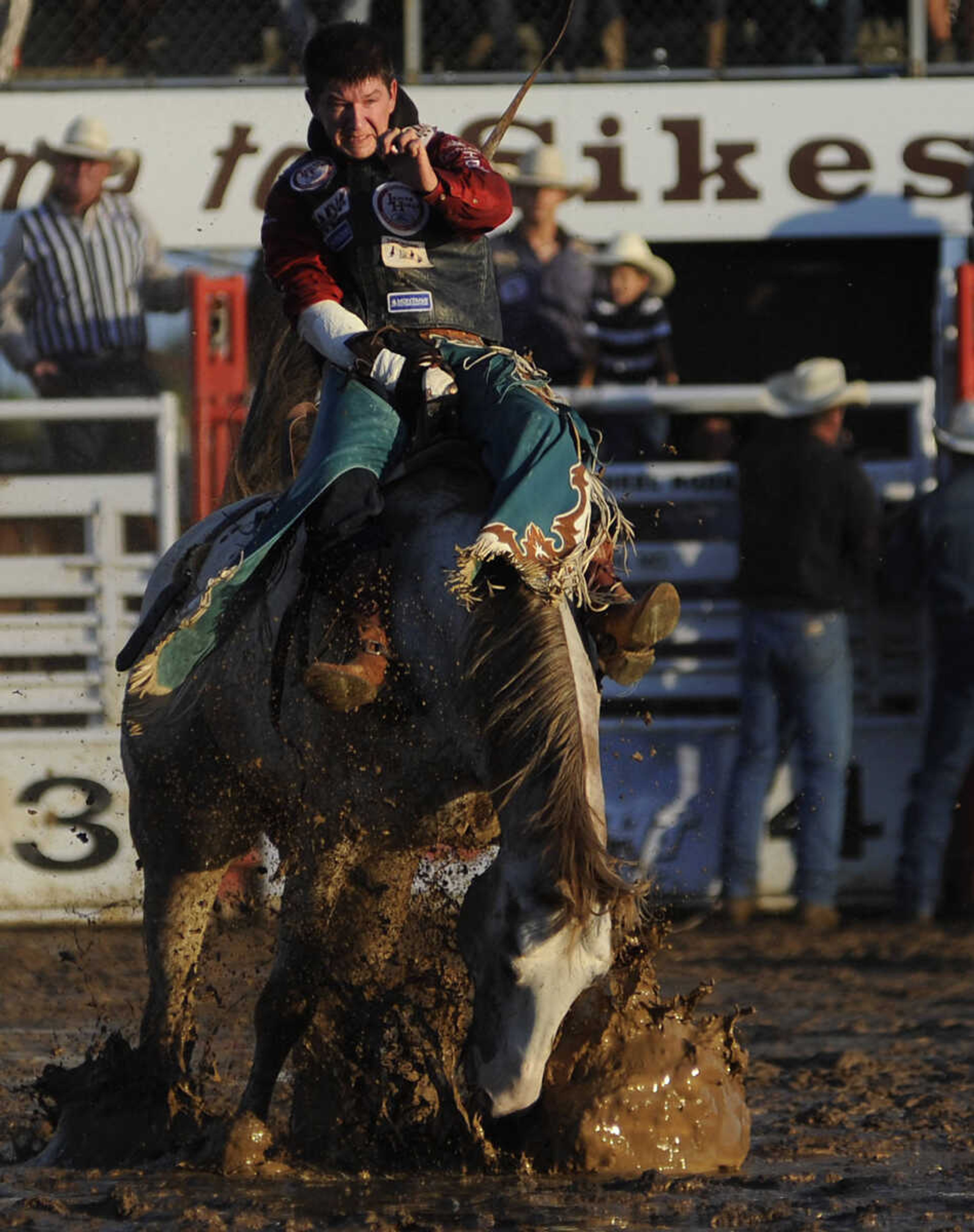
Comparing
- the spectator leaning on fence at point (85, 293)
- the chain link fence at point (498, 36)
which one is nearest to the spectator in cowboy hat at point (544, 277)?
the chain link fence at point (498, 36)

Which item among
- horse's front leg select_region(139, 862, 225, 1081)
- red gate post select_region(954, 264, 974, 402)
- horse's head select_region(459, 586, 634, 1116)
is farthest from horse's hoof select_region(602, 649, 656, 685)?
red gate post select_region(954, 264, 974, 402)

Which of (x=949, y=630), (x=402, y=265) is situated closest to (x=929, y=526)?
(x=949, y=630)

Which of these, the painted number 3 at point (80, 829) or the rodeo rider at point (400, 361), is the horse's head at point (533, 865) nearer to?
the rodeo rider at point (400, 361)

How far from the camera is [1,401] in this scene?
9164 millimetres

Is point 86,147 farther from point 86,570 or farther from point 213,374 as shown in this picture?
point 86,570

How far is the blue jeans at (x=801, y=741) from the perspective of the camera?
8820mm

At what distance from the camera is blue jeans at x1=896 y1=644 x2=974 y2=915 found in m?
8.88

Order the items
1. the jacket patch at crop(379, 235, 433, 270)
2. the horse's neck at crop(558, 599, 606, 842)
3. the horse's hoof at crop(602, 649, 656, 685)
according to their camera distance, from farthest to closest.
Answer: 1. the jacket patch at crop(379, 235, 433, 270)
2. the horse's hoof at crop(602, 649, 656, 685)
3. the horse's neck at crop(558, 599, 606, 842)

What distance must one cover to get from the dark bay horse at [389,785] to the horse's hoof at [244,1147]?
0.09m

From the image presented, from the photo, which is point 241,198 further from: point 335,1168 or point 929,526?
point 335,1168

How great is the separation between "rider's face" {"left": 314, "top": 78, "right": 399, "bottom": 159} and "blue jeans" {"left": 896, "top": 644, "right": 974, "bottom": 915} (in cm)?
476

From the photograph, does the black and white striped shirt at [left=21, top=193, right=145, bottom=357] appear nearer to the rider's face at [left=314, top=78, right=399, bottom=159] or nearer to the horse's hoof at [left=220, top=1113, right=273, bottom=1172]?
the rider's face at [left=314, top=78, right=399, bottom=159]

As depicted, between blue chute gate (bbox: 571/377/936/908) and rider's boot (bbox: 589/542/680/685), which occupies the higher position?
rider's boot (bbox: 589/542/680/685)

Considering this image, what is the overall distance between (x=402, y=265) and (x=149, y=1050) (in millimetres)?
1938
